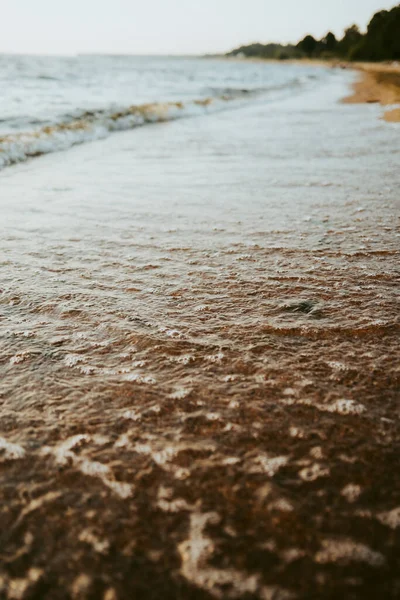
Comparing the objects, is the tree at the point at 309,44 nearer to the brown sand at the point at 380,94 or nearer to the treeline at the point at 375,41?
the treeline at the point at 375,41

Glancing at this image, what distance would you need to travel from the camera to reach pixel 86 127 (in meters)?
11.3

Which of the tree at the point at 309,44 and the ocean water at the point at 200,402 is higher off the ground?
the tree at the point at 309,44

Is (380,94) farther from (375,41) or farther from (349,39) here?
(349,39)

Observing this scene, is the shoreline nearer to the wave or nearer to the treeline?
the wave

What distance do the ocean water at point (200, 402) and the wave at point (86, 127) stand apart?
468 cm

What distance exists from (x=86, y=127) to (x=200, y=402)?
10907 mm

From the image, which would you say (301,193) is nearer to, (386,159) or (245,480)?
(386,159)

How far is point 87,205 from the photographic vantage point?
4.65 meters

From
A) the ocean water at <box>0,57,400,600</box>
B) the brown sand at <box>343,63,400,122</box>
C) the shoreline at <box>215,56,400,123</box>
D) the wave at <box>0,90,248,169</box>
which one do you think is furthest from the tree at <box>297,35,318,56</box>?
the ocean water at <box>0,57,400,600</box>

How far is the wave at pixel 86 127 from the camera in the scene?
27.8 ft

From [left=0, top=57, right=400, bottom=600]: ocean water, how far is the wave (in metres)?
4.68

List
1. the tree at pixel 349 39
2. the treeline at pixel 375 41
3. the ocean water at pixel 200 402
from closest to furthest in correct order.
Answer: the ocean water at pixel 200 402 → the treeline at pixel 375 41 → the tree at pixel 349 39

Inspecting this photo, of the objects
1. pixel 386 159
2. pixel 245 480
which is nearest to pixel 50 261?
pixel 245 480

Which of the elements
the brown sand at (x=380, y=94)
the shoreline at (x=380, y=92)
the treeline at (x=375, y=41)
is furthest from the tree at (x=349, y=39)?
the brown sand at (x=380, y=94)
